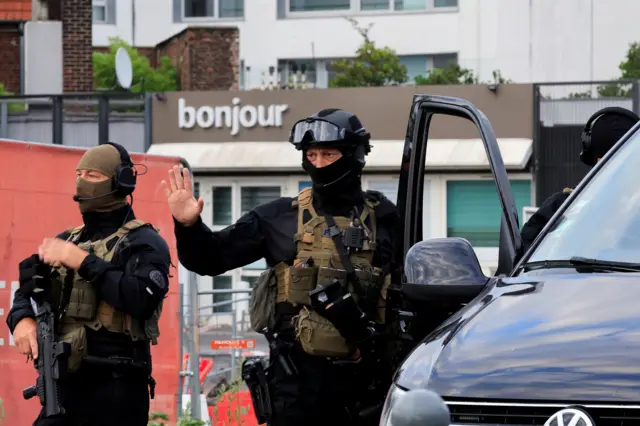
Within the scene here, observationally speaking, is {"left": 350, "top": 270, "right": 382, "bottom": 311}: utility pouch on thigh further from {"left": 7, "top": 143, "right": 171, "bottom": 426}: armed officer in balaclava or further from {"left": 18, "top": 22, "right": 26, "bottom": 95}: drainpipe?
{"left": 18, "top": 22, "right": 26, "bottom": 95}: drainpipe

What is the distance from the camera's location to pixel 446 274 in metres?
4.26

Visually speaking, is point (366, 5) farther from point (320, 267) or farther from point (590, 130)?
point (320, 267)

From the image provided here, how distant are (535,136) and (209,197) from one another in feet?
20.6

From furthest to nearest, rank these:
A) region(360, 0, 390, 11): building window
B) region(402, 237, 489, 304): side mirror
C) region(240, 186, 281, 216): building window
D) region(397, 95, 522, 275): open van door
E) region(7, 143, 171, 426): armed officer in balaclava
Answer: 1. region(360, 0, 390, 11): building window
2. region(240, 186, 281, 216): building window
3. region(7, 143, 171, 426): armed officer in balaclava
4. region(397, 95, 522, 275): open van door
5. region(402, 237, 489, 304): side mirror

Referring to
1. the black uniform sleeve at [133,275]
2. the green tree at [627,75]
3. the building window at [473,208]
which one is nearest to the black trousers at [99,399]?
the black uniform sleeve at [133,275]

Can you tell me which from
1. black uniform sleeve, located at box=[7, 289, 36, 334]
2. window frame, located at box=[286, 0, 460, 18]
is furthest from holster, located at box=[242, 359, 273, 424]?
window frame, located at box=[286, 0, 460, 18]

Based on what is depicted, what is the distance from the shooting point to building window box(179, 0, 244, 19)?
38188 millimetres

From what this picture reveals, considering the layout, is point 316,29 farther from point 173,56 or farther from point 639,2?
point 639,2

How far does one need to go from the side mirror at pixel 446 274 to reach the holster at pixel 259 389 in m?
1.86

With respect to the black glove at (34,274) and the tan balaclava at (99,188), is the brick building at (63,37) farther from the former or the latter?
the black glove at (34,274)

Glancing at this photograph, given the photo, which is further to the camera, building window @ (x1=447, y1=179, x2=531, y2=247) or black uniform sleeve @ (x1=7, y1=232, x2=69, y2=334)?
building window @ (x1=447, y1=179, x2=531, y2=247)

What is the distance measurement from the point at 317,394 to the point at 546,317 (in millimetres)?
2553

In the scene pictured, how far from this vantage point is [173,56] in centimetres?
3528

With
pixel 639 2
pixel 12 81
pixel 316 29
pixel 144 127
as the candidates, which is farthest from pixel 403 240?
pixel 316 29
